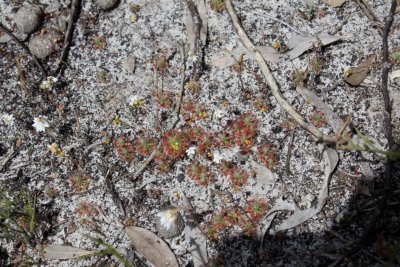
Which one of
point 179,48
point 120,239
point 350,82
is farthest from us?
point 179,48

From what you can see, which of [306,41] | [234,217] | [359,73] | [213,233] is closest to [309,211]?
[234,217]

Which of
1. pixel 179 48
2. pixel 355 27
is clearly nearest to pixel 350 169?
pixel 355 27

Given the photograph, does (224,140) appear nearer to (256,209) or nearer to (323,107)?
(256,209)

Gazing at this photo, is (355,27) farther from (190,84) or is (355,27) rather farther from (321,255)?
(321,255)

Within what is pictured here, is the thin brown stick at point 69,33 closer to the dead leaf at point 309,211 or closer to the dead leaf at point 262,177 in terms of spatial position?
the dead leaf at point 262,177

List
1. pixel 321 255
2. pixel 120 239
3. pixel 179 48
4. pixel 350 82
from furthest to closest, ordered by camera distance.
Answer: pixel 179 48 < pixel 350 82 < pixel 120 239 < pixel 321 255

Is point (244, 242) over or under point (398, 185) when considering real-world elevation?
under
